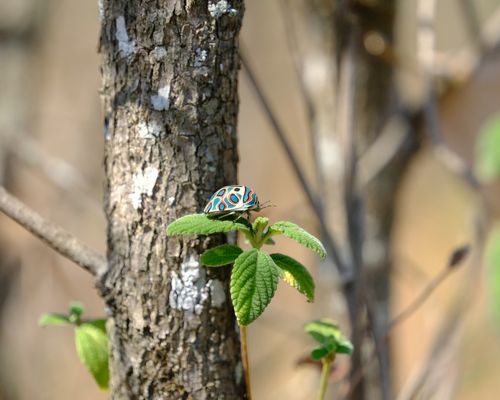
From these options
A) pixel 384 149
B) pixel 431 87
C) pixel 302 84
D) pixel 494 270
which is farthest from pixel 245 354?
pixel 494 270

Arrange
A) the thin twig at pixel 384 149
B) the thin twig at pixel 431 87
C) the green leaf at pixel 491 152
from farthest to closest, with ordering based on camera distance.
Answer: the green leaf at pixel 491 152 → the thin twig at pixel 384 149 → the thin twig at pixel 431 87

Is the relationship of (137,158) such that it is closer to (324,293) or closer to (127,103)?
(127,103)

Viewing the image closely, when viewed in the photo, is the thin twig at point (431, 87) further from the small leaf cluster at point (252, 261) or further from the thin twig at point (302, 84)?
the small leaf cluster at point (252, 261)

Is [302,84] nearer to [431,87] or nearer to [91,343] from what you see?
[431,87]

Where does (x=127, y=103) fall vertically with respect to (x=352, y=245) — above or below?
below

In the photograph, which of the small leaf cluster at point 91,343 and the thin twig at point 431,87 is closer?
the small leaf cluster at point 91,343

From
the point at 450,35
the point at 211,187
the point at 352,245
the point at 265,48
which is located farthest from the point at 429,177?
the point at 211,187

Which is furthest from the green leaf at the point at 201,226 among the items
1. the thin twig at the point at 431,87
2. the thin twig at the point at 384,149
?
the thin twig at the point at 384,149
